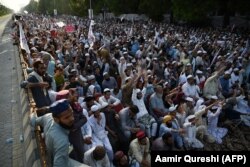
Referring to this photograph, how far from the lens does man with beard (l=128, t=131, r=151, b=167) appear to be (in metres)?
6.89

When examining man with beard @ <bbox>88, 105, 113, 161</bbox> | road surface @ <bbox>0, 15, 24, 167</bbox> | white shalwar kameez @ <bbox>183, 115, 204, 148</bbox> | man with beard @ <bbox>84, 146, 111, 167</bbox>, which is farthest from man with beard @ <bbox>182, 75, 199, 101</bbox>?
man with beard @ <bbox>84, 146, 111, 167</bbox>

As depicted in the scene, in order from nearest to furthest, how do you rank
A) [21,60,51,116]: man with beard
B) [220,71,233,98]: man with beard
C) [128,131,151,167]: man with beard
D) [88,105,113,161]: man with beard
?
[21,60,51,116]: man with beard
[128,131,151,167]: man with beard
[88,105,113,161]: man with beard
[220,71,233,98]: man with beard

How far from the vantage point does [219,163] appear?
6.32m

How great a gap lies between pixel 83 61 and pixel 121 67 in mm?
1844

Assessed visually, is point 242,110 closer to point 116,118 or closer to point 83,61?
point 116,118

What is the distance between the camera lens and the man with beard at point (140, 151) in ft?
22.6

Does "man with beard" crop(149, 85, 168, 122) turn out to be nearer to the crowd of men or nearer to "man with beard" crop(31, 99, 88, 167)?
the crowd of men

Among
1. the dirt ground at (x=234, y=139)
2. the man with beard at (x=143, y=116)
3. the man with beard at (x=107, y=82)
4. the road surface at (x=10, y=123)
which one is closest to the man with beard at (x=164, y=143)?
the man with beard at (x=143, y=116)

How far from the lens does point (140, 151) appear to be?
6.96 m

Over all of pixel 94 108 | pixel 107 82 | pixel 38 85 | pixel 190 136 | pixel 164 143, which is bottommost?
pixel 190 136

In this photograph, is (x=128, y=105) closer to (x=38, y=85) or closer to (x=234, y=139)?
(x=234, y=139)

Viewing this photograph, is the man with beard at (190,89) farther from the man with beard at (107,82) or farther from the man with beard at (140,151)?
Result: the man with beard at (140,151)

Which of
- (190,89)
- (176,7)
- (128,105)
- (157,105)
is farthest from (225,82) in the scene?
(176,7)

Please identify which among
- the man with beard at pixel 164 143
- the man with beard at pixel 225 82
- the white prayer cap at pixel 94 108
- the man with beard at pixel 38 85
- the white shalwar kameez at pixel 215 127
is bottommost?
the white shalwar kameez at pixel 215 127
